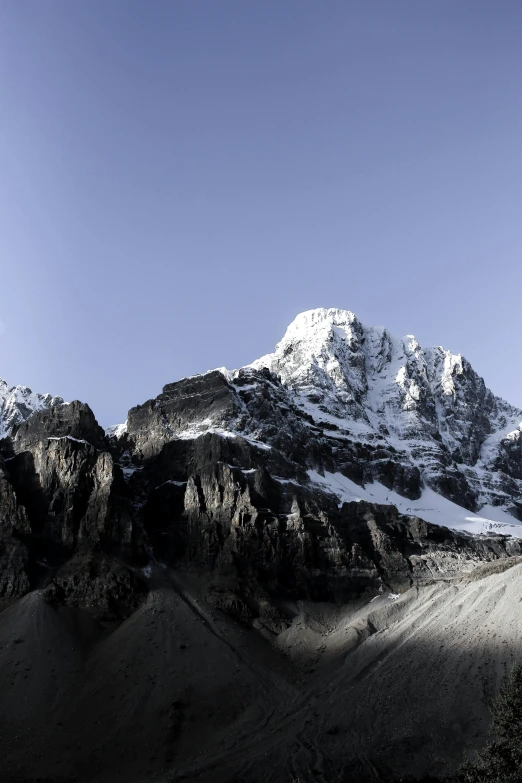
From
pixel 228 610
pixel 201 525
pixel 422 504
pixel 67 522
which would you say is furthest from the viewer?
pixel 422 504

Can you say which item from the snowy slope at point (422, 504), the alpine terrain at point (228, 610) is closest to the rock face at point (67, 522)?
the alpine terrain at point (228, 610)

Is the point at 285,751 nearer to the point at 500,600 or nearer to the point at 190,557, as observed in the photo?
the point at 500,600

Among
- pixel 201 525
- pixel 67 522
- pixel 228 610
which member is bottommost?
pixel 228 610

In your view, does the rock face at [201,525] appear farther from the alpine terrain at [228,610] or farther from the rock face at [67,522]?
the alpine terrain at [228,610]

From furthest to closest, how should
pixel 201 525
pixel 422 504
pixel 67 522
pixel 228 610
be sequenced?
1. pixel 422 504
2. pixel 201 525
3. pixel 67 522
4. pixel 228 610

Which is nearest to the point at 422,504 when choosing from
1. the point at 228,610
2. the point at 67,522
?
the point at 228,610

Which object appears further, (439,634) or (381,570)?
(381,570)

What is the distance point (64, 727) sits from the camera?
8519cm

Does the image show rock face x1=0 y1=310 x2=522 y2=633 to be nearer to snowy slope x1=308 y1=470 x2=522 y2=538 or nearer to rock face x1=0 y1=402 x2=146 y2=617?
rock face x1=0 y1=402 x2=146 y2=617

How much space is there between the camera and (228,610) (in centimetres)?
11762

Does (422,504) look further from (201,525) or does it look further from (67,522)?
(67,522)

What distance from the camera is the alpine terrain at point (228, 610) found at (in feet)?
261

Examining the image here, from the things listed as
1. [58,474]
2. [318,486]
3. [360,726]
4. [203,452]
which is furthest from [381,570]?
[58,474]

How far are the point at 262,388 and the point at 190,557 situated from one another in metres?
73.0
